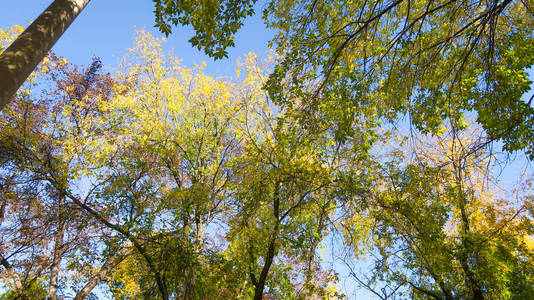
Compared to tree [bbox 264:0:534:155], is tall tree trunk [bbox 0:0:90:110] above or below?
below

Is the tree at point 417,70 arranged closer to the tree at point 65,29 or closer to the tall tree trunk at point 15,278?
the tree at point 65,29

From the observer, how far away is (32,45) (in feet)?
10.3

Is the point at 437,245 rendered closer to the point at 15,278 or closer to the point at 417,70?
the point at 417,70

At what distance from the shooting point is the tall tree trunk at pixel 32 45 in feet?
9.27

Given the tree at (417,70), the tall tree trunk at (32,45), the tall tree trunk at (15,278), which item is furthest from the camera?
the tall tree trunk at (15,278)

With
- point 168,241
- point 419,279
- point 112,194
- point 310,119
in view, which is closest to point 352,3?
point 310,119

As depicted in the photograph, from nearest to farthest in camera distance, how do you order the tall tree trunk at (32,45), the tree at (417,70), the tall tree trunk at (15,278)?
the tall tree trunk at (32,45) → the tree at (417,70) → the tall tree trunk at (15,278)

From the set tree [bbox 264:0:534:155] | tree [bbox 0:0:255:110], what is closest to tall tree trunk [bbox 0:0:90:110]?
tree [bbox 0:0:255:110]

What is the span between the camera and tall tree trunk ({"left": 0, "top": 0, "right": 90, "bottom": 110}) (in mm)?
2824

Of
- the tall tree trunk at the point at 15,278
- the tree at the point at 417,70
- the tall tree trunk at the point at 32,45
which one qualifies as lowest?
the tall tree trunk at the point at 15,278

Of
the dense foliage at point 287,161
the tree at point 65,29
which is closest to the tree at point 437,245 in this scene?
the dense foliage at point 287,161

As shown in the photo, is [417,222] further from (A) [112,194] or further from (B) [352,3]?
(A) [112,194]

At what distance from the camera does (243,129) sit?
12250mm

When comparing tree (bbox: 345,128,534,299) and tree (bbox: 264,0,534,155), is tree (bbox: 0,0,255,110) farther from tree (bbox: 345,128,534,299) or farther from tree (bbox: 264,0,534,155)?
tree (bbox: 345,128,534,299)
